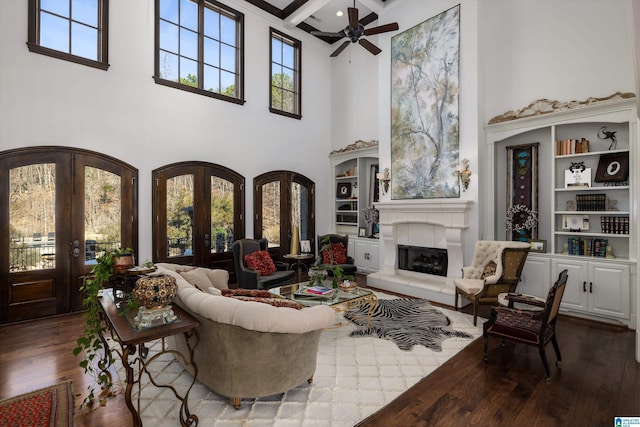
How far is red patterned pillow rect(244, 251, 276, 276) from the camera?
5.34 meters

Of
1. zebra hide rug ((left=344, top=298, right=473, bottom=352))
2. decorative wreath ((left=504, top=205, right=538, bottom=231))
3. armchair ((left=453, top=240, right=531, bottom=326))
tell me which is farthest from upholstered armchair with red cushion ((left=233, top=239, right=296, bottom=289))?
decorative wreath ((left=504, top=205, right=538, bottom=231))

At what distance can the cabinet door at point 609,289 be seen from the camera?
13.7ft

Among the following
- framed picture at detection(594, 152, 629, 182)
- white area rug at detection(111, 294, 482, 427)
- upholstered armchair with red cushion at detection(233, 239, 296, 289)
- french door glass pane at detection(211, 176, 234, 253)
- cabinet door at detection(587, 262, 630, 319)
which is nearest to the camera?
white area rug at detection(111, 294, 482, 427)

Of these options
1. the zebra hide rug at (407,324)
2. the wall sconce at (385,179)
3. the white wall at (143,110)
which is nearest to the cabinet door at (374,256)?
the wall sconce at (385,179)

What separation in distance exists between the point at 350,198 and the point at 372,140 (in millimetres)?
1482

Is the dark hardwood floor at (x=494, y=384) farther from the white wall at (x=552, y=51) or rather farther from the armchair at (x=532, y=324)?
the white wall at (x=552, y=51)

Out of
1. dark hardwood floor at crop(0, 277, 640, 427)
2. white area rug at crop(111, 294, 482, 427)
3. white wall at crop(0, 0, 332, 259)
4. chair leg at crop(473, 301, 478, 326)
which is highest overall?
white wall at crop(0, 0, 332, 259)

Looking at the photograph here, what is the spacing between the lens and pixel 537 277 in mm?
4922

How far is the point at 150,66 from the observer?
217 inches

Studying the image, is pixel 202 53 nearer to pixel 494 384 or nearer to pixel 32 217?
pixel 32 217

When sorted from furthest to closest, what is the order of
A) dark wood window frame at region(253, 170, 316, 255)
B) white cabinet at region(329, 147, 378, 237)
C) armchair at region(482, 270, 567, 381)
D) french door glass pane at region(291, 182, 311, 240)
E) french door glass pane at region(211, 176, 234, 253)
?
white cabinet at region(329, 147, 378, 237)
french door glass pane at region(291, 182, 311, 240)
dark wood window frame at region(253, 170, 316, 255)
french door glass pane at region(211, 176, 234, 253)
armchair at region(482, 270, 567, 381)

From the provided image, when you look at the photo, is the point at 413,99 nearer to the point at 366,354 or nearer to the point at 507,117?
the point at 507,117

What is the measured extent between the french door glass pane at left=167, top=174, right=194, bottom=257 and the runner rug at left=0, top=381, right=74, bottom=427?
3.17m

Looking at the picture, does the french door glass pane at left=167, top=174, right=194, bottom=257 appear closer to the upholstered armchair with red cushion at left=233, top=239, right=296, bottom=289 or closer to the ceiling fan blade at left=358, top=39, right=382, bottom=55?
the upholstered armchair with red cushion at left=233, top=239, right=296, bottom=289
